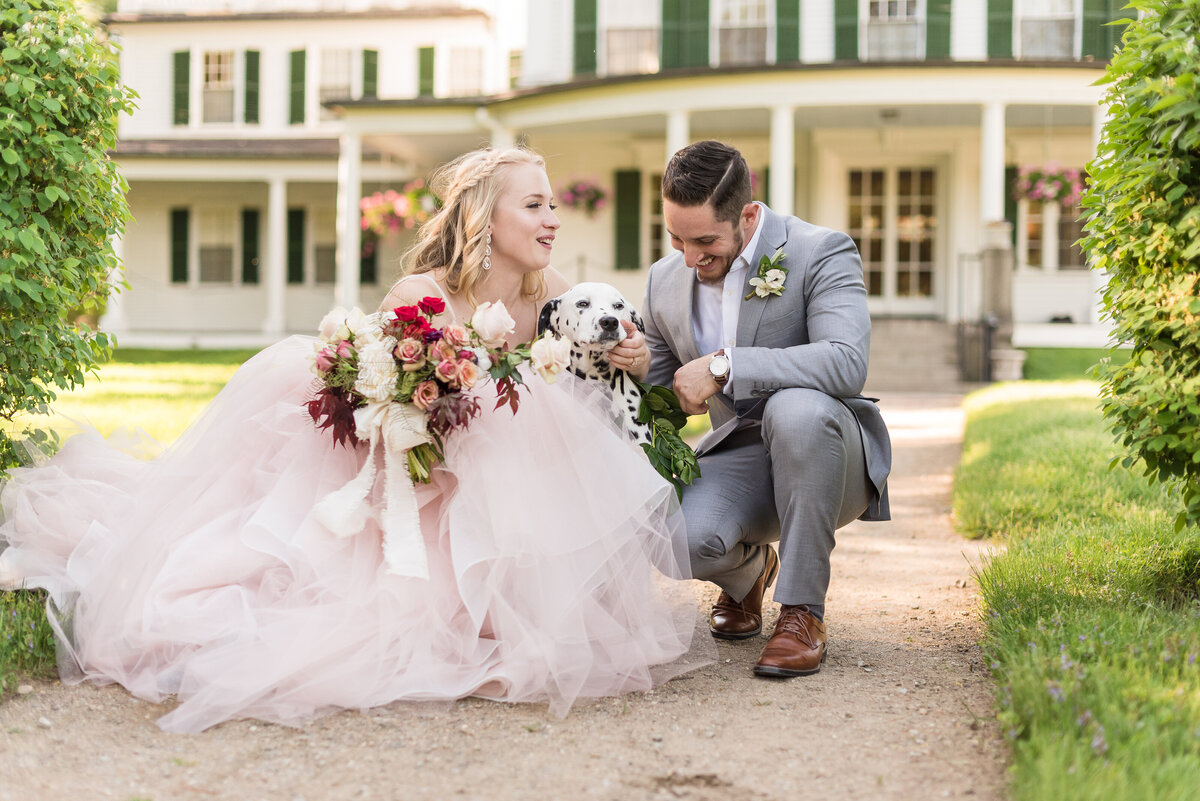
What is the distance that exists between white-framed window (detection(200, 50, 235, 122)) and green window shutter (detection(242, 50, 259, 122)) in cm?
40

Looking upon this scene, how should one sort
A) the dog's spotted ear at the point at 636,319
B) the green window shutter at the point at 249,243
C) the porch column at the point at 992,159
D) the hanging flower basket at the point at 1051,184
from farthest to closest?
the green window shutter at the point at 249,243 → the hanging flower basket at the point at 1051,184 → the porch column at the point at 992,159 → the dog's spotted ear at the point at 636,319

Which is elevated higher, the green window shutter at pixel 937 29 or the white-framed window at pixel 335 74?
the white-framed window at pixel 335 74

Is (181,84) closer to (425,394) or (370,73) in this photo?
(370,73)

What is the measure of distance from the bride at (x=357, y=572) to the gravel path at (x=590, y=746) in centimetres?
10

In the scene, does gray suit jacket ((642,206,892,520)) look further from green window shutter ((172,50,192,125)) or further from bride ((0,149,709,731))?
green window shutter ((172,50,192,125))

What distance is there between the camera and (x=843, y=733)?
283cm

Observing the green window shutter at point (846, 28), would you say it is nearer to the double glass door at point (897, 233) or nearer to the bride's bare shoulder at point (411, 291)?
the double glass door at point (897, 233)

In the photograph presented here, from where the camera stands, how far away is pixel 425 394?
3143 millimetres

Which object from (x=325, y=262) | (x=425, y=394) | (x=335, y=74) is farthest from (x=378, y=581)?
(x=335, y=74)

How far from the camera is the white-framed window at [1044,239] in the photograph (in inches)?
690

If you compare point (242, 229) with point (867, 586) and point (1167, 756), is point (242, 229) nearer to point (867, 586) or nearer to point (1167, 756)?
point (867, 586)

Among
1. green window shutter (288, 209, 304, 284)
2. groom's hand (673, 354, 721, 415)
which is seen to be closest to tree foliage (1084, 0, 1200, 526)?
groom's hand (673, 354, 721, 415)

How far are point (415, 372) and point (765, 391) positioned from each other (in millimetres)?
1174

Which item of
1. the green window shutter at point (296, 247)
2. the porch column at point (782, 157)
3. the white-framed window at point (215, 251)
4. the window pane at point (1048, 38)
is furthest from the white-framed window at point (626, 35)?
the white-framed window at point (215, 251)
